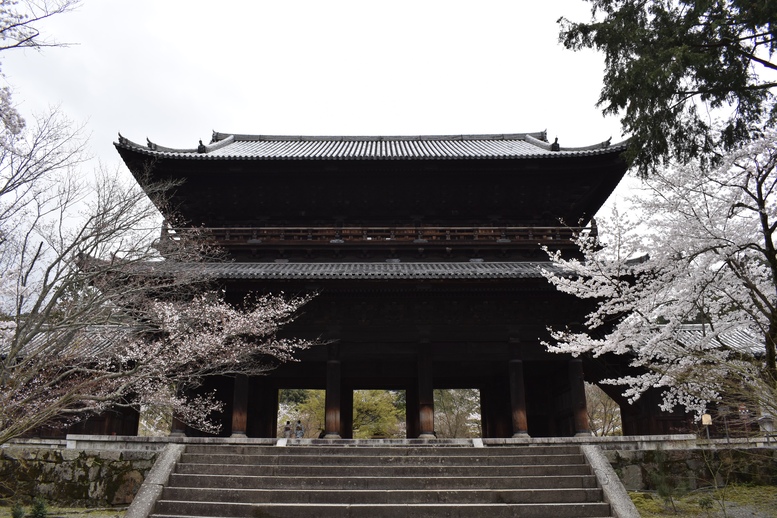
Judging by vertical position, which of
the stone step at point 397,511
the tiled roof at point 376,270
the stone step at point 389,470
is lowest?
the stone step at point 397,511

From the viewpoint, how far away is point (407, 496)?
344 inches

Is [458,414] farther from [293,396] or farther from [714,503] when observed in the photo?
[714,503]

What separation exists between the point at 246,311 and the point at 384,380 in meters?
5.59

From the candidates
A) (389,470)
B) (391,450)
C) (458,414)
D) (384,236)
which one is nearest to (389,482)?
(389,470)

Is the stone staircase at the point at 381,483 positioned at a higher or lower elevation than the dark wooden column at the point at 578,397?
lower

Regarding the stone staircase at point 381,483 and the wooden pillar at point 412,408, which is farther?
the wooden pillar at point 412,408

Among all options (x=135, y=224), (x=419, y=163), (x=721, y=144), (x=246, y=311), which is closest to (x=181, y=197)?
(x=246, y=311)

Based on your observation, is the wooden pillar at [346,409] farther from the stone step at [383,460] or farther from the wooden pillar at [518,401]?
the stone step at [383,460]

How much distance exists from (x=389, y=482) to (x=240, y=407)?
6.50 meters

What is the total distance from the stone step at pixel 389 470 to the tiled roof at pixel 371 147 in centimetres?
959

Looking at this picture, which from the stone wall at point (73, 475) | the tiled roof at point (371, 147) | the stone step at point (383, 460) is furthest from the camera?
the tiled roof at point (371, 147)

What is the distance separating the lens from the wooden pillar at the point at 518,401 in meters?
14.2

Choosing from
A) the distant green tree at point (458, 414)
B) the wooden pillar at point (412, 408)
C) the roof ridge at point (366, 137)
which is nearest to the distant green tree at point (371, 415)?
the distant green tree at point (458, 414)

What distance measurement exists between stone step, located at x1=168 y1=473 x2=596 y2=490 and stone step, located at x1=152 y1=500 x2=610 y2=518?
62 cm
